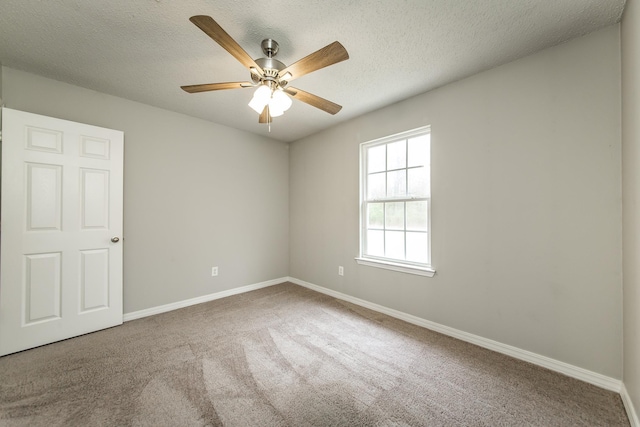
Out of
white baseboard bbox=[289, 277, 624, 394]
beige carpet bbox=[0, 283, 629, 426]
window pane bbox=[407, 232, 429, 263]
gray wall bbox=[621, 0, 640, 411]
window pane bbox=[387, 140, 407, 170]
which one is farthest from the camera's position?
window pane bbox=[387, 140, 407, 170]

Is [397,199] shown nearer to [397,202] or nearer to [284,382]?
[397,202]

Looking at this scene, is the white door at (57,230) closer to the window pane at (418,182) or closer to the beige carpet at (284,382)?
the beige carpet at (284,382)

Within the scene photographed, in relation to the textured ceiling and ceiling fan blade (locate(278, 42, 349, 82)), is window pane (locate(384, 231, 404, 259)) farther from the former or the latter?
ceiling fan blade (locate(278, 42, 349, 82))

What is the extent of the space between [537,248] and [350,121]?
2.47 meters

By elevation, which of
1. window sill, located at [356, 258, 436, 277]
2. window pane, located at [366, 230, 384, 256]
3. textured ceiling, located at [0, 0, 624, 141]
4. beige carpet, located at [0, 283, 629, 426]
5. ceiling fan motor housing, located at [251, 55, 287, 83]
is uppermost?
textured ceiling, located at [0, 0, 624, 141]

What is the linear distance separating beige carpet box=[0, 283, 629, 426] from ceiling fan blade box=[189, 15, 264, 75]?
2136 mm

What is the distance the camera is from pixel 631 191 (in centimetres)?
145

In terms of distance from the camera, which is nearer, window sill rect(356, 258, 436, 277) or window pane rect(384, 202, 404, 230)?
window sill rect(356, 258, 436, 277)

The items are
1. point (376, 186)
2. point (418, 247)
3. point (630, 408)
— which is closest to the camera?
point (630, 408)

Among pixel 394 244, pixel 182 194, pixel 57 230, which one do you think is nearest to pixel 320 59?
pixel 394 244

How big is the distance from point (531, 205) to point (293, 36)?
2.27m

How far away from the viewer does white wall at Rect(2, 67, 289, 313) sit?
2.58 metres

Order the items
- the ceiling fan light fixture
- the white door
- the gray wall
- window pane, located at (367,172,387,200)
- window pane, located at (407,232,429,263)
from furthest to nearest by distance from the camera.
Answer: window pane, located at (367,172,387,200) < window pane, located at (407,232,429,263) < the white door < the ceiling fan light fixture < the gray wall

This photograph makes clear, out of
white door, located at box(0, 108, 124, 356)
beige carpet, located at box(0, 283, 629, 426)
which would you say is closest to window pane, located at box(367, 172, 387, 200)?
beige carpet, located at box(0, 283, 629, 426)
